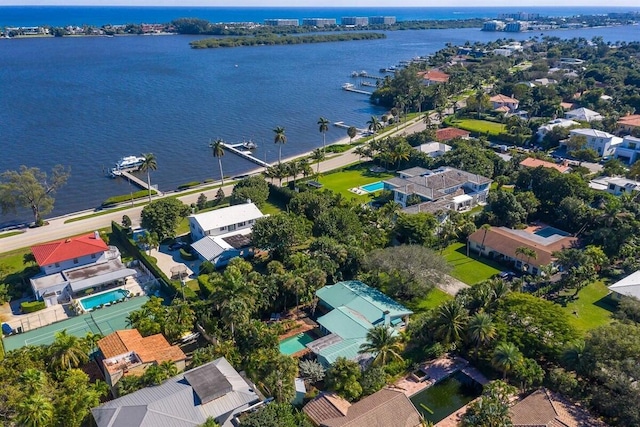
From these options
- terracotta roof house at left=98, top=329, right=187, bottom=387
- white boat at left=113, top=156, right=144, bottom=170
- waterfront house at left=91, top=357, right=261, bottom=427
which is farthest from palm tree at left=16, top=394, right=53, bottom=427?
white boat at left=113, top=156, right=144, bottom=170

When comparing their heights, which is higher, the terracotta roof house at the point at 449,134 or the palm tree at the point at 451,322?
the palm tree at the point at 451,322

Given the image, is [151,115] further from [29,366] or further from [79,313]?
[29,366]

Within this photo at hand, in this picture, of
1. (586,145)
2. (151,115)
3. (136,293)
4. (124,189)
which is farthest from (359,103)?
(136,293)

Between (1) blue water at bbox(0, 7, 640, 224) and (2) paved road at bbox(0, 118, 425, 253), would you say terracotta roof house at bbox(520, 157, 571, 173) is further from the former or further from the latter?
(2) paved road at bbox(0, 118, 425, 253)

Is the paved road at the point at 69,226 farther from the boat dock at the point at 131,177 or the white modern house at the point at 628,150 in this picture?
the white modern house at the point at 628,150

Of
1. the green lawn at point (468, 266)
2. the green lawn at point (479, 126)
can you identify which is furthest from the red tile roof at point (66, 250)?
the green lawn at point (479, 126)

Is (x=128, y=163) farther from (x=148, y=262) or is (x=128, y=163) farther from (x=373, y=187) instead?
(x=373, y=187)
